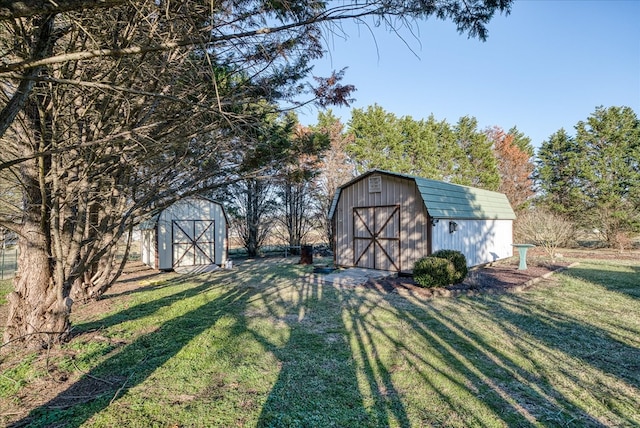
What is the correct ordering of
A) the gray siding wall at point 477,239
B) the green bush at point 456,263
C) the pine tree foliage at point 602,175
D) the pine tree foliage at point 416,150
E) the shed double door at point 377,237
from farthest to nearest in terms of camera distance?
the pine tree foliage at point 416,150, the pine tree foliage at point 602,175, the shed double door at point 377,237, the gray siding wall at point 477,239, the green bush at point 456,263

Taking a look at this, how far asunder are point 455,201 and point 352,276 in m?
4.21

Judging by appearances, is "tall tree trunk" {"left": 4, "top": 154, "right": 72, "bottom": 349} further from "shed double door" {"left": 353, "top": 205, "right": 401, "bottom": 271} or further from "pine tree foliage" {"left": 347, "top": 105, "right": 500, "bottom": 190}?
"pine tree foliage" {"left": 347, "top": 105, "right": 500, "bottom": 190}

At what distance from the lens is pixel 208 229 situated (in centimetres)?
1324

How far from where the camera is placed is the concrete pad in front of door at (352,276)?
8.96 m

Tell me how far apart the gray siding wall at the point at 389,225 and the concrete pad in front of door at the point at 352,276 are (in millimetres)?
307

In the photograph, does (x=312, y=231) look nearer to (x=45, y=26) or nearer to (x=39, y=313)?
(x=39, y=313)

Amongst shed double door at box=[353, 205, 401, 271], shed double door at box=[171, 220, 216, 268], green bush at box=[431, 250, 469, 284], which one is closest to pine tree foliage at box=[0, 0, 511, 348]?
green bush at box=[431, 250, 469, 284]

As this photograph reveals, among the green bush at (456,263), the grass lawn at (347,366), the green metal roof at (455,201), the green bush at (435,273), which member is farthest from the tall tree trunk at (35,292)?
the green metal roof at (455,201)

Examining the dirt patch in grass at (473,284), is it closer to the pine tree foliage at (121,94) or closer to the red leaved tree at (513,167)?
the pine tree foliage at (121,94)

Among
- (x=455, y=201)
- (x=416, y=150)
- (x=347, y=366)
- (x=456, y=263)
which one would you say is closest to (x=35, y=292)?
(x=347, y=366)

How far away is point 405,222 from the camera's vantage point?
9.82 meters

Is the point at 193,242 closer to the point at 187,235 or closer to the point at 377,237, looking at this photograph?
the point at 187,235

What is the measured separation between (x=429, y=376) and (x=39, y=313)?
492cm

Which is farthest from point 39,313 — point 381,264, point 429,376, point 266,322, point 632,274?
point 632,274
